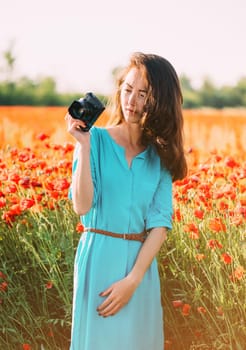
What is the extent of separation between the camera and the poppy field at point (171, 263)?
8.96ft

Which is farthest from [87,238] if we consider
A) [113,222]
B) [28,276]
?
[28,276]

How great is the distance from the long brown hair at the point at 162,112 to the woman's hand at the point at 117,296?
37 centimetres

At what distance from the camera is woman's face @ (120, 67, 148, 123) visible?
198 centimetres

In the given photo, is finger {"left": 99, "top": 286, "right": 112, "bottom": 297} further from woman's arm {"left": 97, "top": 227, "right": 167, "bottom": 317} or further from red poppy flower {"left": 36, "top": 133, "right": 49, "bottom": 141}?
red poppy flower {"left": 36, "top": 133, "right": 49, "bottom": 141}

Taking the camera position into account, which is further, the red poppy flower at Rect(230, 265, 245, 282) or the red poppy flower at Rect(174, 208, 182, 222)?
the red poppy flower at Rect(174, 208, 182, 222)

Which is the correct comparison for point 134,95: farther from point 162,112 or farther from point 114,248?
point 114,248

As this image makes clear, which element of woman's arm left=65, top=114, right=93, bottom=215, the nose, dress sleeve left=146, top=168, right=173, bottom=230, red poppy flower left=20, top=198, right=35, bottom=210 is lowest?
red poppy flower left=20, top=198, right=35, bottom=210

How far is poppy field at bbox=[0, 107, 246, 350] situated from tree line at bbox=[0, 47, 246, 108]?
30.4ft

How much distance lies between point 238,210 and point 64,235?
0.88 meters

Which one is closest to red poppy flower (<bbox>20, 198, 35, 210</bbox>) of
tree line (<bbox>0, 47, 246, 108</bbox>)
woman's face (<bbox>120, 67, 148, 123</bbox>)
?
woman's face (<bbox>120, 67, 148, 123</bbox>)

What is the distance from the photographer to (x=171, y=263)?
297cm

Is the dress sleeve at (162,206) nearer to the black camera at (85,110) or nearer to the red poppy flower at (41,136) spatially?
the black camera at (85,110)

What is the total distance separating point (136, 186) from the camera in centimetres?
202

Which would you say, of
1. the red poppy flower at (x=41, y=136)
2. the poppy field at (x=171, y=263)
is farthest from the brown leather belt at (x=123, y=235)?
the red poppy flower at (x=41, y=136)
